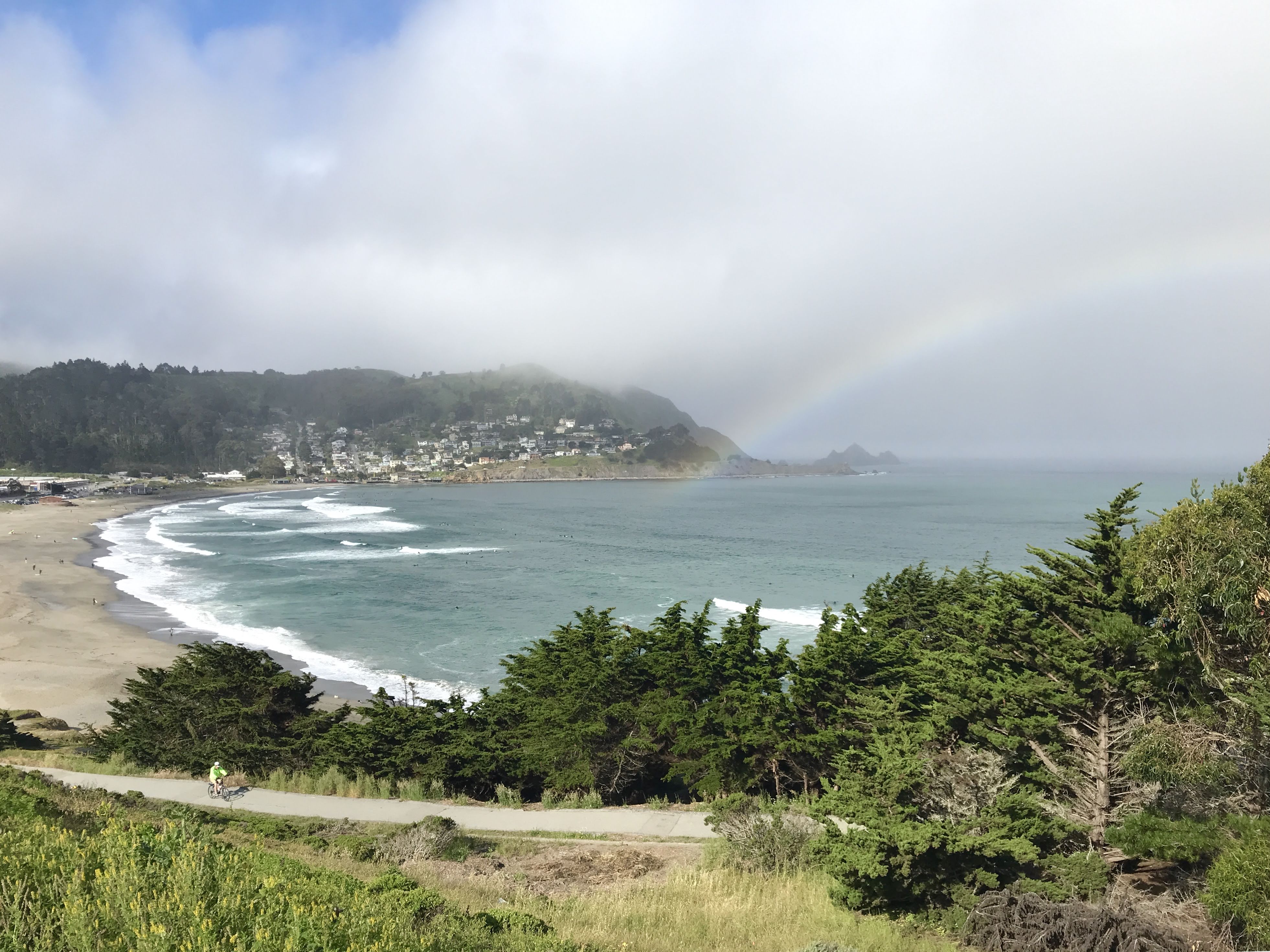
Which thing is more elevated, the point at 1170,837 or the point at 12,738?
the point at 1170,837

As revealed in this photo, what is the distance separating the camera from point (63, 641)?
3497 cm

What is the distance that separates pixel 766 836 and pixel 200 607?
40.9 m

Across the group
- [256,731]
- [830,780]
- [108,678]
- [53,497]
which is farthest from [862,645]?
[53,497]

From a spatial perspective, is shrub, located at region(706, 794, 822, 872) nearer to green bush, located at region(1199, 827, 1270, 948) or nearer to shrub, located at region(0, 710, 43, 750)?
green bush, located at region(1199, 827, 1270, 948)

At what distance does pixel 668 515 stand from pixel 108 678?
277 feet

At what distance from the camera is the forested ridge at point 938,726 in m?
8.10

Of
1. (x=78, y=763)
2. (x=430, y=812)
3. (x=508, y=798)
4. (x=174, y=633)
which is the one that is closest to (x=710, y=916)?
(x=430, y=812)

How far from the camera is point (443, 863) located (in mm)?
9969

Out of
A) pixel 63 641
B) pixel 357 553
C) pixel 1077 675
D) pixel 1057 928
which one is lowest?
pixel 63 641

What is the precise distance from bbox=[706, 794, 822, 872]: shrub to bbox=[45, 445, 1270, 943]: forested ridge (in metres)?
0.50

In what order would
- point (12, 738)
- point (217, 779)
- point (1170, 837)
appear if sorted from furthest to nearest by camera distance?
1. point (12, 738)
2. point (217, 779)
3. point (1170, 837)

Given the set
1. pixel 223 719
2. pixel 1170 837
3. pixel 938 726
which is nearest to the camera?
pixel 1170 837

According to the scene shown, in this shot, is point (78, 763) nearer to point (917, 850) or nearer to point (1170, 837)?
point (917, 850)

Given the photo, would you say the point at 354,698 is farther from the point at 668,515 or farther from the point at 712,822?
the point at 668,515
